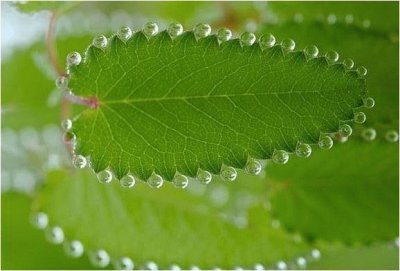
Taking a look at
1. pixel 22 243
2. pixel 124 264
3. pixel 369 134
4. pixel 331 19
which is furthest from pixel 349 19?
pixel 22 243

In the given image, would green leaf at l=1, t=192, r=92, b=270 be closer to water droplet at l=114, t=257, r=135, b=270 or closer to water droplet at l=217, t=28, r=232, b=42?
water droplet at l=114, t=257, r=135, b=270

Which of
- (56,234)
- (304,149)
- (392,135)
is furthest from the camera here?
(56,234)

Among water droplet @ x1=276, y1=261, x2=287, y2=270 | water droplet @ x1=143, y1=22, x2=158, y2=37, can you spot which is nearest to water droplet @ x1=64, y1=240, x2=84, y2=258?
water droplet @ x1=276, y1=261, x2=287, y2=270

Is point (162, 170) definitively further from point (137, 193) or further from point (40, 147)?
point (40, 147)

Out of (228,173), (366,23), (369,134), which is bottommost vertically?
(228,173)

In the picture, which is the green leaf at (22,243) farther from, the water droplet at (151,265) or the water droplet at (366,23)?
the water droplet at (366,23)

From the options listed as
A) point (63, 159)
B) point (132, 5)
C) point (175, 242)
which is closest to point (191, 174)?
point (175, 242)

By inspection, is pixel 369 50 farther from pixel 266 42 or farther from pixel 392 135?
pixel 266 42
